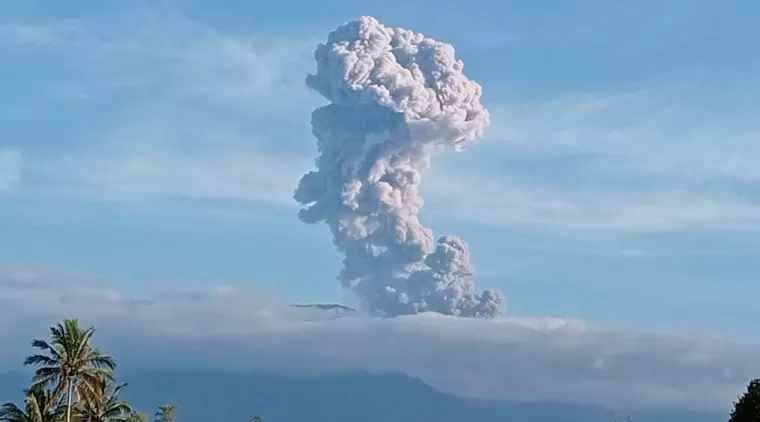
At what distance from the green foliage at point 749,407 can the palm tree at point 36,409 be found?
3505 cm

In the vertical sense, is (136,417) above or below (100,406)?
above

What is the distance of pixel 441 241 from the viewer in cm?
17612

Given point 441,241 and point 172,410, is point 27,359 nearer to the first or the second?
point 172,410

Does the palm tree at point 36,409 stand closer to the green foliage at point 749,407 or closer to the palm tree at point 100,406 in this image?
the palm tree at point 100,406

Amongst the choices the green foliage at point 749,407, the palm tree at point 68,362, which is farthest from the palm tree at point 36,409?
the green foliage at point 749,407

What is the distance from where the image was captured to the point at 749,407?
72.7 m

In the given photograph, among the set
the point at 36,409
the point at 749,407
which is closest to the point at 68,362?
the point at 36,409

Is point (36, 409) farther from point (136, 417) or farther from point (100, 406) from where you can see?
point (136, 417)

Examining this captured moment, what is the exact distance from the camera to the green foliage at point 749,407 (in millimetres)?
71375

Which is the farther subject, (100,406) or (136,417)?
(136,417)

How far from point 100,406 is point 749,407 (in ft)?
111

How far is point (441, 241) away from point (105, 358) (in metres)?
106

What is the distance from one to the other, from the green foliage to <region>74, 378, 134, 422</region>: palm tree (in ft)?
107

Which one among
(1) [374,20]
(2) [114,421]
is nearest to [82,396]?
(2) [114,421]
